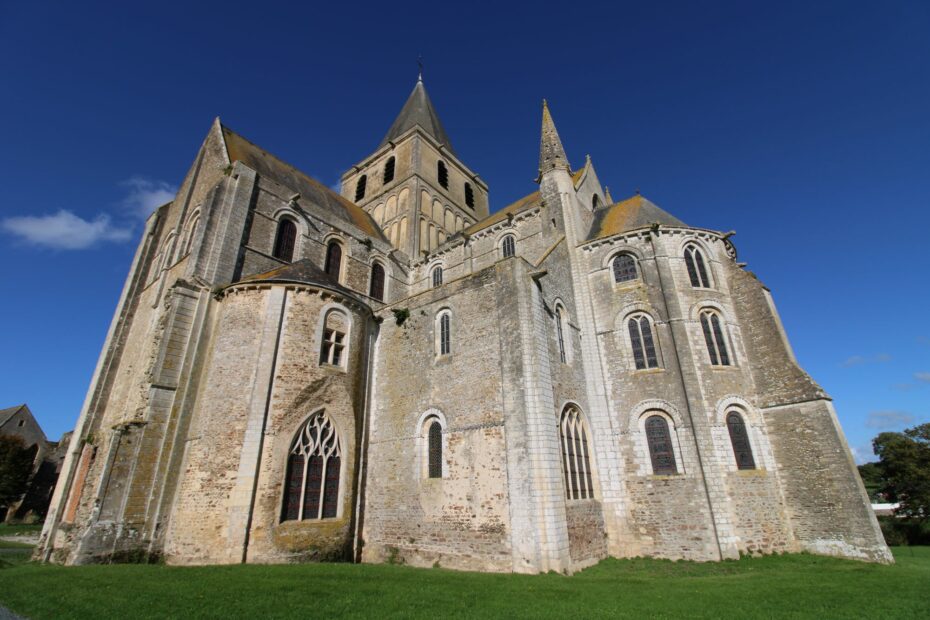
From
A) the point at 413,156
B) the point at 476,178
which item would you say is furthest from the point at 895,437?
the point at 413,156

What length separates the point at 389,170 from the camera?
32156mm

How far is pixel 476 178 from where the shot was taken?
35.5 meters

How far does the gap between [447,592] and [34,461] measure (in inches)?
1733

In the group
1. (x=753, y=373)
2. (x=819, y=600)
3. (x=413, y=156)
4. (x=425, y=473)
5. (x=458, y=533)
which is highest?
(x=413, y=156)

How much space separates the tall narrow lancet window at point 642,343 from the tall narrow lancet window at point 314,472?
1097 cm

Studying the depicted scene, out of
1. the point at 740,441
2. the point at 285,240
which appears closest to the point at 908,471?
the point at 740,441

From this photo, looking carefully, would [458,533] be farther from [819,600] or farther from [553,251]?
[553,251]

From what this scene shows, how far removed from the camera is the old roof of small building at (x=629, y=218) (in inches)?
733

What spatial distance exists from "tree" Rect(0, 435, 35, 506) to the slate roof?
3393 cm

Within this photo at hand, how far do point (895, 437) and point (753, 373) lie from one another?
25.4 meters

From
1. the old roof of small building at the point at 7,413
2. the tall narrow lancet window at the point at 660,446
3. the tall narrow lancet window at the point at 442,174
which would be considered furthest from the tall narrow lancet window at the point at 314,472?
the old roof of small building at the point at 7,413

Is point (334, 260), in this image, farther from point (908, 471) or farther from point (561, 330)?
point (908, 471)

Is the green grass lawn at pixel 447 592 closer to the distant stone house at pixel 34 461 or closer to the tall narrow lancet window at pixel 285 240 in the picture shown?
the tall narrow lancet window at pixel 285 240

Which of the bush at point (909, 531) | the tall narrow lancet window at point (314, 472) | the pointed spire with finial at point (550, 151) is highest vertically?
the pointed spire with finial at point (550, 151)
